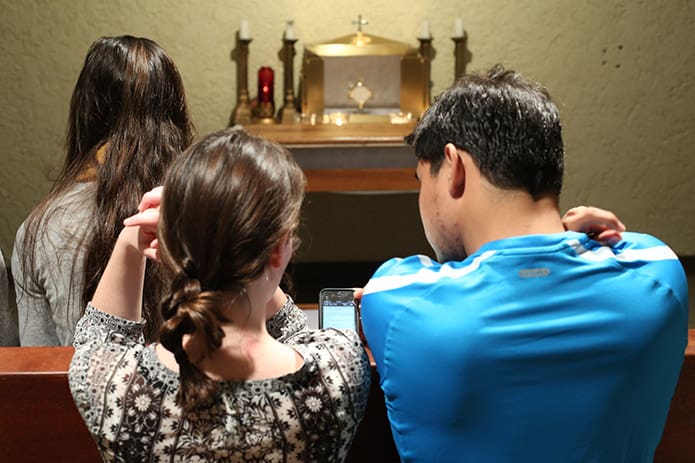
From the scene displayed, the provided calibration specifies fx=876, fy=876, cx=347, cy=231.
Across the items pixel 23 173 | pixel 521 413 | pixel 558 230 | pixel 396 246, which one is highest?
pixel 558 230

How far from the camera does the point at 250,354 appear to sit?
116cm

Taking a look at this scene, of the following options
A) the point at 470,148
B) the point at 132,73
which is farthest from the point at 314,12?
the point at 470,148

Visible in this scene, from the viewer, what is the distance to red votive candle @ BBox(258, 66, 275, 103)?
17.9 feet

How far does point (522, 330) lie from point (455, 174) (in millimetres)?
274

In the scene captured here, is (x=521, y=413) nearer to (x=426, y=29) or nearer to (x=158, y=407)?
(x=158, y=407)

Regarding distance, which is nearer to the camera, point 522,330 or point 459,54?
point 522,330

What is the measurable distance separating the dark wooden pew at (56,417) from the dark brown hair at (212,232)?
386 mm

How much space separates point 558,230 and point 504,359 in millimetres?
236

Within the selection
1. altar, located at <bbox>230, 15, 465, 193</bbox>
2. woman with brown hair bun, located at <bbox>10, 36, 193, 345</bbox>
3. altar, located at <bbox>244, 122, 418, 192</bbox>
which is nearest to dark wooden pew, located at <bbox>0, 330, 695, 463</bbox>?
woman with brown hair bun, located at <bbox>10, 36, 193, 345</bbox>

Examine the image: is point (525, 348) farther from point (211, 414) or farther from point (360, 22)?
point (360, 22)

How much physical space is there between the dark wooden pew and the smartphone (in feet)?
0.53

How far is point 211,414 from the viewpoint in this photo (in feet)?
3.75

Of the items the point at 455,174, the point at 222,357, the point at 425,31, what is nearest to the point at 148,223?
the point at 222,357

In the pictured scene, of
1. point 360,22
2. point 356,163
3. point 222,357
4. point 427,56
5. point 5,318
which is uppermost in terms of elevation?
point 360,22
